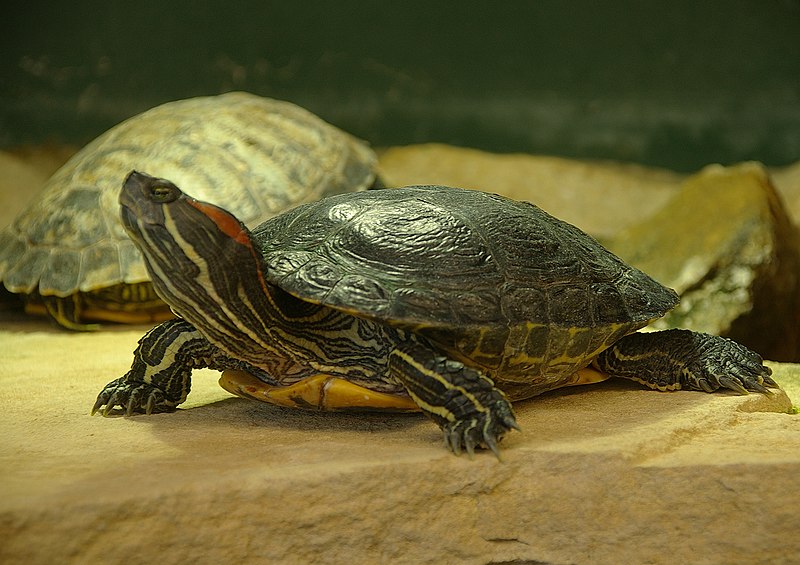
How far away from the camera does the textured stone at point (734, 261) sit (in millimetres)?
5758

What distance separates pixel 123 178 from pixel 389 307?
12.2ft

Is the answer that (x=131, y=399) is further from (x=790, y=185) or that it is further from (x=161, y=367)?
(x=790, y=185)

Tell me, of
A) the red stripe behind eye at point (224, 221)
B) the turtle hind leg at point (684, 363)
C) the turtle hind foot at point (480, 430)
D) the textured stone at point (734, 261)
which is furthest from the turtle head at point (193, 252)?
the textured stone at point (734, 261)

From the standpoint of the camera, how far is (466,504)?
7.68 feet

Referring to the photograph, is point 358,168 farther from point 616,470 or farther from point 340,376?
point 616,470

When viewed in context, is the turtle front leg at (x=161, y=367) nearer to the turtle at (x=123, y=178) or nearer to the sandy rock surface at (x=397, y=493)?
the sandy rock surface at (x=397, y=493)

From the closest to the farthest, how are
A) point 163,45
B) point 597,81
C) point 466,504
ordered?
point 466,504
point 163,45
point 597,81

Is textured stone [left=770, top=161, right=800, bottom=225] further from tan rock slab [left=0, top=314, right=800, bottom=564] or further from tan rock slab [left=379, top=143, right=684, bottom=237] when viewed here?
tan rock slab [left=0, top=314, right=800, bottom=564]

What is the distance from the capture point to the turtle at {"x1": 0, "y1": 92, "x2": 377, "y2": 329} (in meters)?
5.22

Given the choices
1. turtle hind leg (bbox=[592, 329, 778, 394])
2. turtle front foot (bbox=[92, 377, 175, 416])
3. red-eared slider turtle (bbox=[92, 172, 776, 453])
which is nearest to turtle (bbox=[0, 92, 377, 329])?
turtle front foot (bbox=[92, 377, 175, 416])

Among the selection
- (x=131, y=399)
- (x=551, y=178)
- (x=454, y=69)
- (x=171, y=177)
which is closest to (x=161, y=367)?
(x=131, y=399)

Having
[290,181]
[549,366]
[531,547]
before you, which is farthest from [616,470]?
[290,181]

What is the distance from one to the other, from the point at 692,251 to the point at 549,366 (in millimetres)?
3685

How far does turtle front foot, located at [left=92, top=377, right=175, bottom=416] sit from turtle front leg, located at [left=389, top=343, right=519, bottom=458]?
101cm
